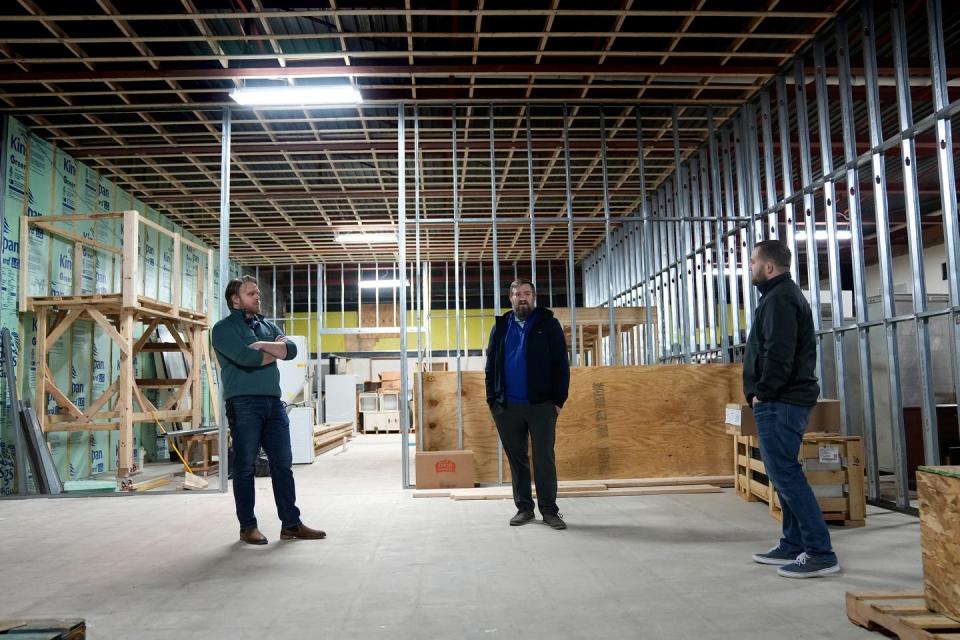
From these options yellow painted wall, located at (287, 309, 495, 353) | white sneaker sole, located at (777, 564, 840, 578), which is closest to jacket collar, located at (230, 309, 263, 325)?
white sneaker sole, located at (777, 564, 840, 578)

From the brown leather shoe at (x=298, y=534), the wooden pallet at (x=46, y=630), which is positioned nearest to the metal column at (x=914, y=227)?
the brown leather shoe at (x=298, y=534)

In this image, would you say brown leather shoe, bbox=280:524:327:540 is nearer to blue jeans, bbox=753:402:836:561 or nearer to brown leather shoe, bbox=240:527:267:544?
brown leather shoe, bbox=240:527:267:544

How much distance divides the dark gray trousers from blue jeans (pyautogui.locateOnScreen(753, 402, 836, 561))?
1.95 m

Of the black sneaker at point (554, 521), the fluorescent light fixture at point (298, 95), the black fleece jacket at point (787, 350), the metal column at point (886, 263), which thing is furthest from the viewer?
the fluorescent light fixture at point (298, 95)

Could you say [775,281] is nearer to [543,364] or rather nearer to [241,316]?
[543,364]

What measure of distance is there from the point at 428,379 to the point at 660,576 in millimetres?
4814

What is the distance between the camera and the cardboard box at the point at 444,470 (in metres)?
8.23

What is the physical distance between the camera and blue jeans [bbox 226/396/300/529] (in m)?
5.43

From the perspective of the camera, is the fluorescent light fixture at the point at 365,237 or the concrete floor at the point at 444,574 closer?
the concrete floor at the point at 444,574

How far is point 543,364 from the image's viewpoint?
599 centimetres

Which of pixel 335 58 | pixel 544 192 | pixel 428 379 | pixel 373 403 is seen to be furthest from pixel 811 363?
pixel 373 403

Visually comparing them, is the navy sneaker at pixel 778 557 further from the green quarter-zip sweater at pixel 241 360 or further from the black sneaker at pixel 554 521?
the green quarter-zip sweater at pixel 241 360

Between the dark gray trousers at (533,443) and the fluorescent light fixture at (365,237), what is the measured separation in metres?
11.4

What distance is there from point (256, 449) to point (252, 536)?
68 centimetres
